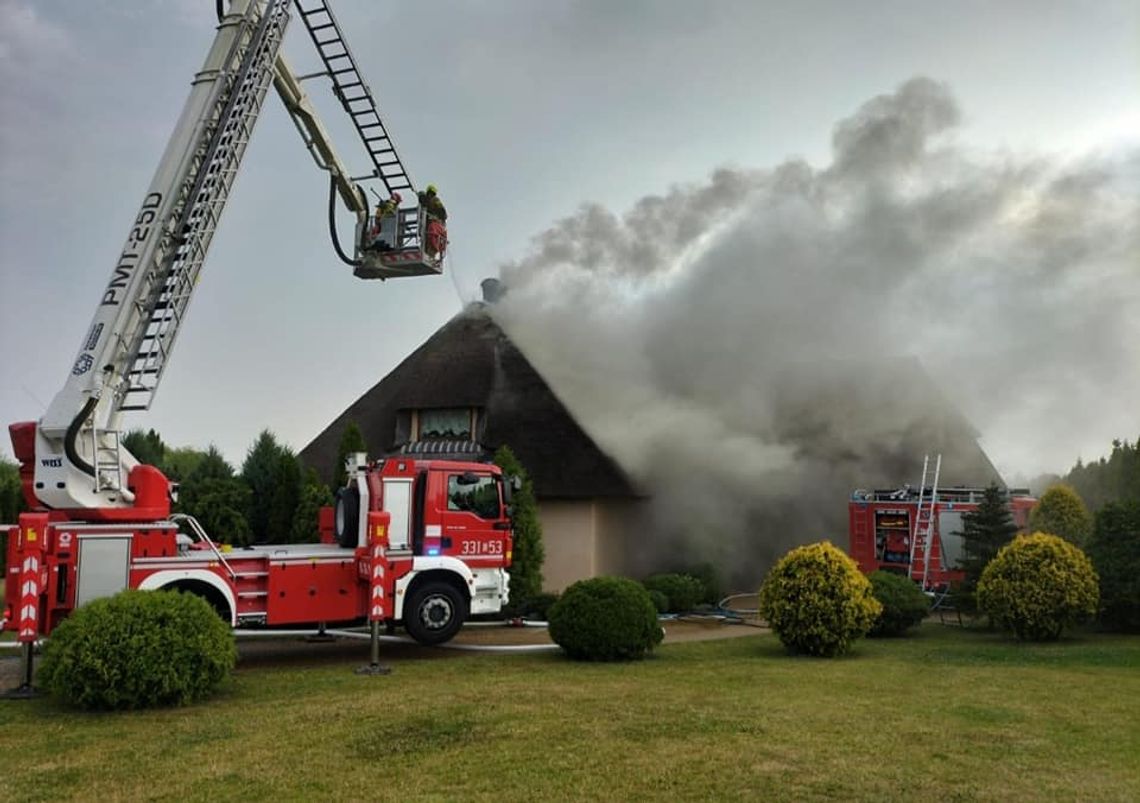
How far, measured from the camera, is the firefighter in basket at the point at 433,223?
15792 mm

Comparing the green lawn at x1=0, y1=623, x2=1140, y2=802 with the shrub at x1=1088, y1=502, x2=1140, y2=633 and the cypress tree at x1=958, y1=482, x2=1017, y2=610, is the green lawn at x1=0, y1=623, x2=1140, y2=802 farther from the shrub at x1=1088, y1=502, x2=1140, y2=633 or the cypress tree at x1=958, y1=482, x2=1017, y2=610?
the cypress tree at x1=958, y1=482, x2=1017, y2=610

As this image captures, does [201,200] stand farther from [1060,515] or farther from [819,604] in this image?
[1060,515]

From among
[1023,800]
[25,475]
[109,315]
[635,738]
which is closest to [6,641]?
[25,475]

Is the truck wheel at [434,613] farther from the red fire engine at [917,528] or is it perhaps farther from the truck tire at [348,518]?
the red fire engine at [917,528]

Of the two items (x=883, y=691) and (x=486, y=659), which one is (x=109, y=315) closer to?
(x=486, y=659)

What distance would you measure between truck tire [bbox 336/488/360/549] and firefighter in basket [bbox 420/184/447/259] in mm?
4446

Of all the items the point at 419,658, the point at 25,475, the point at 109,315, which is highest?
the point at 109,315

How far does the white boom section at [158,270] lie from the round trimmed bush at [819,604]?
31.3ft

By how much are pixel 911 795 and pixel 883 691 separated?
427 cm

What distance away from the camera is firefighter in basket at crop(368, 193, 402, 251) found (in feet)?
51.6

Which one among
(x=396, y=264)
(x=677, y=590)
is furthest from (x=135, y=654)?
(x=677, y=590)

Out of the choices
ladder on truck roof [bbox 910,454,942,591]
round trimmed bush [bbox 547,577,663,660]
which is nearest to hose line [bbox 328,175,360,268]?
round trimmed bush [bbox 547,577,663,660]

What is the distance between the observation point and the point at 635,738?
25.6 ft

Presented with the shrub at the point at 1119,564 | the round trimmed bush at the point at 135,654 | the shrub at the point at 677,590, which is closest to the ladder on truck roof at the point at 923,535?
the shrub at the point at 1119,564
